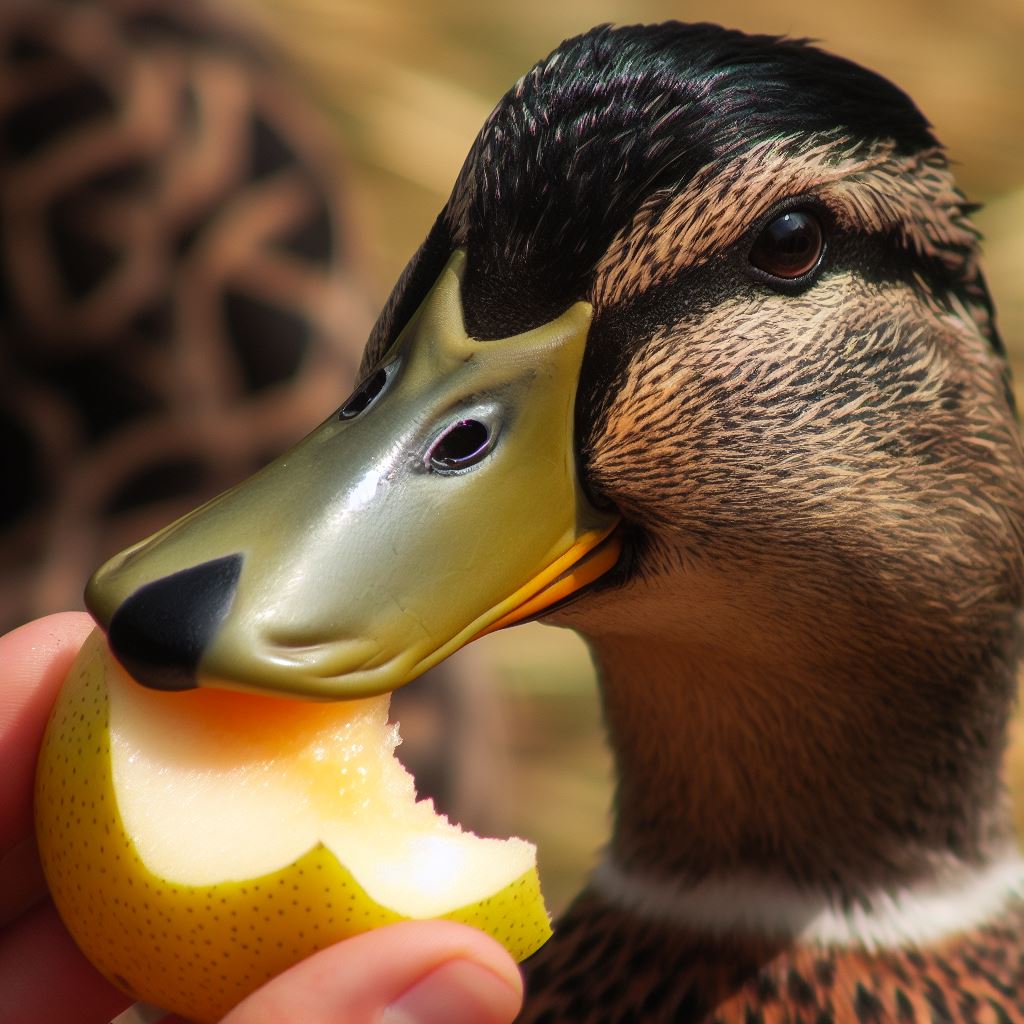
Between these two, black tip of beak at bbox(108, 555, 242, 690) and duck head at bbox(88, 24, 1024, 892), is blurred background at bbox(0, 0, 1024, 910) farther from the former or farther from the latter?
black tip of beak at bbox(108, 555, 242, 690)

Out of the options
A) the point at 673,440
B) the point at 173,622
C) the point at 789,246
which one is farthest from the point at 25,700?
the point at 789,246

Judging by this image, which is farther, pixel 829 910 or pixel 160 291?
pixel 160 291

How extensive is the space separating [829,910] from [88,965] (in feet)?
1.80

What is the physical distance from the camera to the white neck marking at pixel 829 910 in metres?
1.16

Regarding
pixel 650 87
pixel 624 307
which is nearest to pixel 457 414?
pixel 624 307

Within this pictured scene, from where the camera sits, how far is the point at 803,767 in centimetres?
114

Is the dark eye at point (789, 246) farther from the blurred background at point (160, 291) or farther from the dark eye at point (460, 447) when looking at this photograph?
the blurred background at point (160, 291)

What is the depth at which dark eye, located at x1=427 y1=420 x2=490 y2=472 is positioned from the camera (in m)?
0.84

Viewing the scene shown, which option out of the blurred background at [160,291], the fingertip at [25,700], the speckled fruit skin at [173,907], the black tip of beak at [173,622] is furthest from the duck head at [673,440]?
the blurred background at [160,291]

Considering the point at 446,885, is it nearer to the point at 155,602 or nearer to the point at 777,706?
the point at 155,602

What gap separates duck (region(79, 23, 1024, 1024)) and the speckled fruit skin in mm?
107

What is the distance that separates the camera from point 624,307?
35.4 inches

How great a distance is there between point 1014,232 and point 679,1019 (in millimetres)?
2645

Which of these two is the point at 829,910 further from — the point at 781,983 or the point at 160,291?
the point at 160,291
